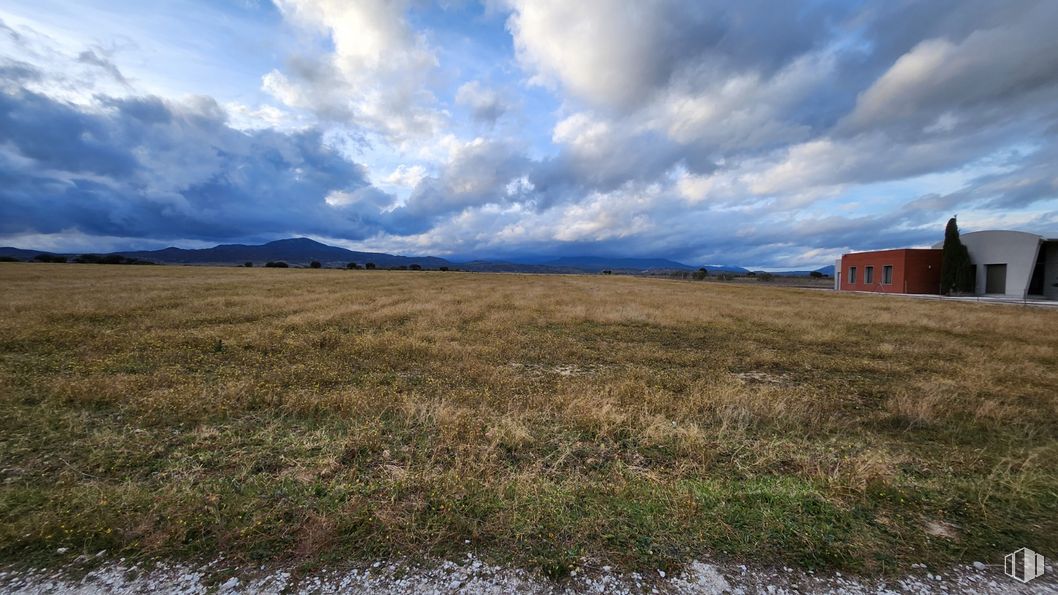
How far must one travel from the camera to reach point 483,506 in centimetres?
438

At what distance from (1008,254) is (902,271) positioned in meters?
8.19

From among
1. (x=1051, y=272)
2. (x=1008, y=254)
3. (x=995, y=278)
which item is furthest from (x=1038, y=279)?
(x=1008, y=254)

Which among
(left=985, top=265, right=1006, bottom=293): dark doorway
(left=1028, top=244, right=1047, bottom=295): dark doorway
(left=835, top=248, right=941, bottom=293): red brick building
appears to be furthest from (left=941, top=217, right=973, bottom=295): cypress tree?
(left=1028, top=244, right=1047, bottom=295): dark doorway

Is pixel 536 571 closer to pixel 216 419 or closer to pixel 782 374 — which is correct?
pixel 216 419

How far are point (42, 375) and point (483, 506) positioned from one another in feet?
37.3

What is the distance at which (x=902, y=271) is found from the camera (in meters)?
48.0

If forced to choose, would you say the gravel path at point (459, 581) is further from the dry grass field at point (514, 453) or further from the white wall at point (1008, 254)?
the white wall at point (1008, 254)

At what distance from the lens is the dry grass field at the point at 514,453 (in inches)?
154

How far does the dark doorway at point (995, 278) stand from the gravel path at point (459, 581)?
200 feet

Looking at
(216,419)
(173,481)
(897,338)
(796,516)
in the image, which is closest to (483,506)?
(796,516)

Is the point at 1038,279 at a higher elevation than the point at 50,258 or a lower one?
lower

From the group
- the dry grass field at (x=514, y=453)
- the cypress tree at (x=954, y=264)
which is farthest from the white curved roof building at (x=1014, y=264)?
the dry grass field at (x=514, y=453)

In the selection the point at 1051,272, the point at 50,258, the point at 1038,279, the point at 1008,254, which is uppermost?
the point at 1008,254

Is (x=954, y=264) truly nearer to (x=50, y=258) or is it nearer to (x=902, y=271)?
(x=902, y=271)
